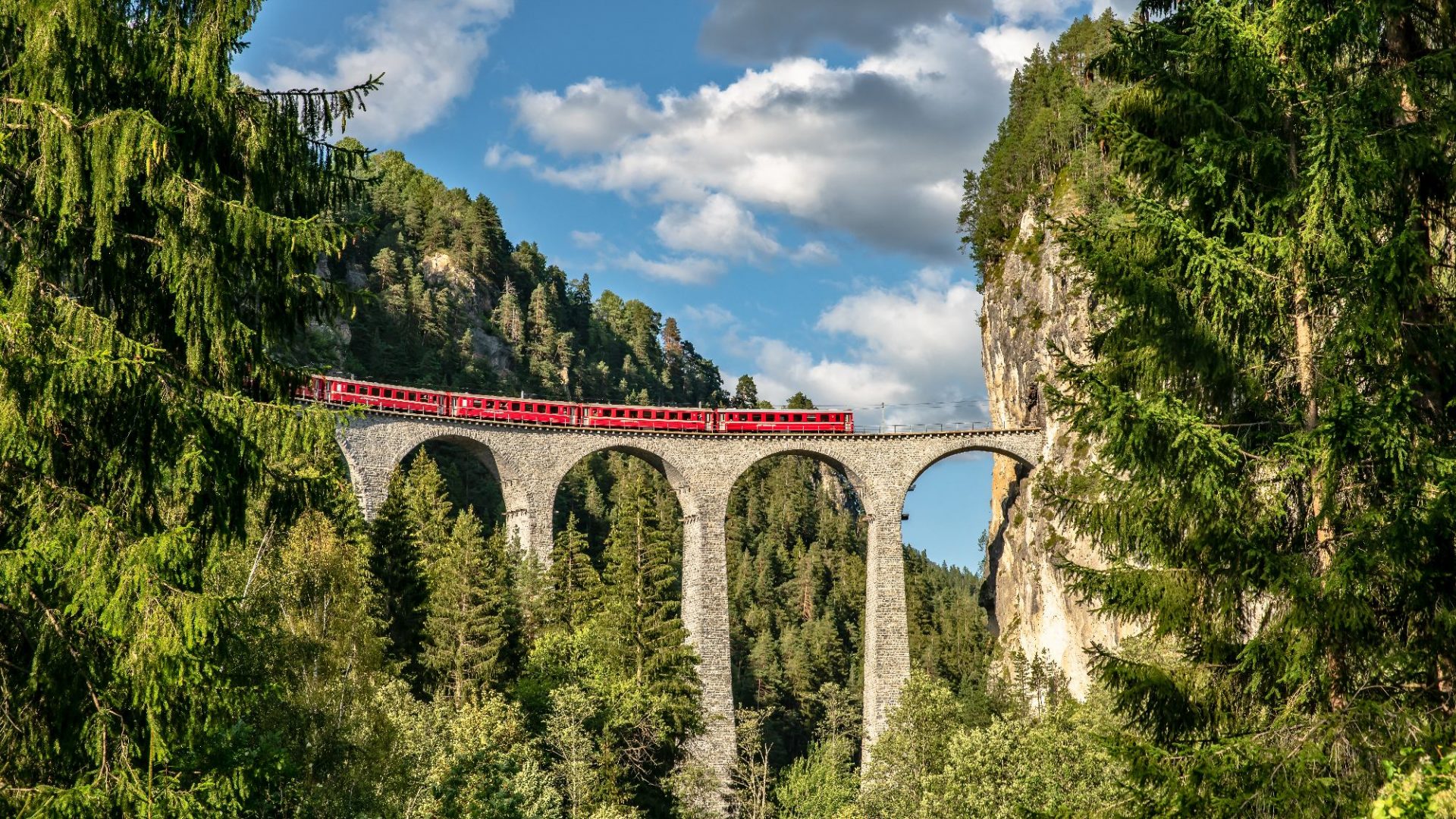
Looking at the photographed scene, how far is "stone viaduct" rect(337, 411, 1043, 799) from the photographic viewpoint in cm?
4947

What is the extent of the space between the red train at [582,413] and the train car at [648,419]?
0.03m

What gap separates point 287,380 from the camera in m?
12.5

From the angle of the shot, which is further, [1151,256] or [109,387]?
[1151,256]

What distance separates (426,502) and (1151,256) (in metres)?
43.2

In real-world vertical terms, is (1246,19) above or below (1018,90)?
below

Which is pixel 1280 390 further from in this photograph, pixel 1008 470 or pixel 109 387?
pixel 1008 470

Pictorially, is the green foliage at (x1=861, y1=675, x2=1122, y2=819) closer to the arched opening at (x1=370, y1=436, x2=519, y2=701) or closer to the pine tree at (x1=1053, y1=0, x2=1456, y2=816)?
the arched opening at (x1=370, y1=436, x2=519, y2=701)

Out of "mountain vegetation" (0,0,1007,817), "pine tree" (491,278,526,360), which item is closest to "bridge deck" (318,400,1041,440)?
"mountain vegetation" (0,0,1007,817)

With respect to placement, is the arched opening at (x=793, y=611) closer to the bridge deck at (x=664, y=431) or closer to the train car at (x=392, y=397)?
the bridge deck at (x=664, y=431)

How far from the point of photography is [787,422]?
55594 mm

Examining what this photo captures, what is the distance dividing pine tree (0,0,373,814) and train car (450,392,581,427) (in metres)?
39.0

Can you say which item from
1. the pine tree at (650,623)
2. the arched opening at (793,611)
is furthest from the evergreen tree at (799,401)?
the pine tree at (650,623)

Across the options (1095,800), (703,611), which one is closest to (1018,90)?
(703,611)

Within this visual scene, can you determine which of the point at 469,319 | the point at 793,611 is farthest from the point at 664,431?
the point at 469,319
